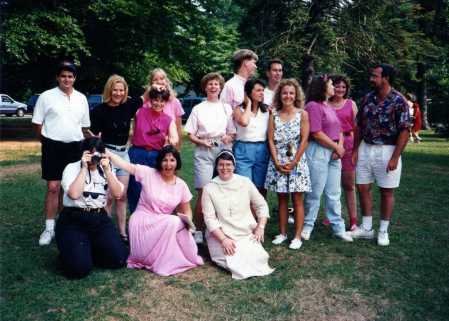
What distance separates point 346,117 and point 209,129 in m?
1.79

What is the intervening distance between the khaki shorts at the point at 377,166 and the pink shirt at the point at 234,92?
60.2 inches

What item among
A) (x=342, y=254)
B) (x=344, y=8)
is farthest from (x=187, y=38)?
(x=342, y=254)

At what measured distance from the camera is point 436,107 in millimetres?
17969

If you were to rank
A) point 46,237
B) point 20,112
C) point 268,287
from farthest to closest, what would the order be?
point 20,112, point 46,237, point 268,287

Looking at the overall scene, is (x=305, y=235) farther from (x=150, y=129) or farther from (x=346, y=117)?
(x=150, y=129)

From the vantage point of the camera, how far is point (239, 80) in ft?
17.8

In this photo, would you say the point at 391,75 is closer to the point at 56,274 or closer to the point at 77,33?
the point at 56,274

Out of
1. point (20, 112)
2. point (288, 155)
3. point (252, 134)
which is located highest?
point (20, 112)

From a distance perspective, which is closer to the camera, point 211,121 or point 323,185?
point 211,121

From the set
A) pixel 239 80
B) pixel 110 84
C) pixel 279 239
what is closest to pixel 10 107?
pixel 110 84

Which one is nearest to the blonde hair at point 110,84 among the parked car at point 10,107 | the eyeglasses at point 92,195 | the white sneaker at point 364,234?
the eyeglasses at point 92,195

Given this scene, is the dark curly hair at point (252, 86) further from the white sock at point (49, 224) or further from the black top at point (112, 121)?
the white sock at point (49, 224)

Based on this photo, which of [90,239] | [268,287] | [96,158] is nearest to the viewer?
[268,287]

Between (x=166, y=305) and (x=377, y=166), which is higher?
(x=377, y=166)
